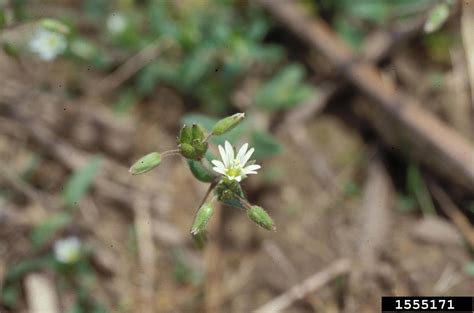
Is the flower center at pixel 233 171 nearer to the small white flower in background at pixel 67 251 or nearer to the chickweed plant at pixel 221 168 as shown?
the chickweed plant at pixel 221 168

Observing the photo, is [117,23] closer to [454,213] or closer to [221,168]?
[221,168]

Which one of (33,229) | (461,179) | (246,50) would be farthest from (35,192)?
(461,179)

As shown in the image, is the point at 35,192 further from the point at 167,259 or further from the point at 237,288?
the point at 237,288

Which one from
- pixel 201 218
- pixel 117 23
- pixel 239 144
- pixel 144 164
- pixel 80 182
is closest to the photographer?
pixel 201 218

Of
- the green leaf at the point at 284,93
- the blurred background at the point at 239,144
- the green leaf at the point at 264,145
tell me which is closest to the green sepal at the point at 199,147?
the blurred background at the point at 239,144

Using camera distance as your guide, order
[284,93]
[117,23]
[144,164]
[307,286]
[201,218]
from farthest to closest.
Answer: [117,23]
[284,93]
[307,286]
[144,164]
[201,218]

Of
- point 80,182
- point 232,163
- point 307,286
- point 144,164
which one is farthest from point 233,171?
point 80,182

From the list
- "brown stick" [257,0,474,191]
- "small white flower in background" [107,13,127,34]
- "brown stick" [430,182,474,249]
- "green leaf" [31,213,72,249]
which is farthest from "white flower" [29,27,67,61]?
"brown stick" [430,182,474,249]
